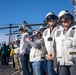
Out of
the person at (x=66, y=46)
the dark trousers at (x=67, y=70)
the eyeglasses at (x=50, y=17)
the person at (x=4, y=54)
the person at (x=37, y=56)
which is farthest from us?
the person at (x=4, y=54)

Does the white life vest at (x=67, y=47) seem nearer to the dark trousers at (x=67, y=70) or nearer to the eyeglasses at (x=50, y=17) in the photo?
the dark trousers at (x=67, y=70)

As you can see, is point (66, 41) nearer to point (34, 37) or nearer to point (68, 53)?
point (68, 53)

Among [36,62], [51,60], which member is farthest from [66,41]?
[36,62]

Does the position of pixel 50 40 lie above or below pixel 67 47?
above

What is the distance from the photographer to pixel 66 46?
15.5 feet

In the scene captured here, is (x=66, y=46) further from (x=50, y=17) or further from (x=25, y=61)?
(x=25, y=61)

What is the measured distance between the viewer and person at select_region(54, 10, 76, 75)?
468 centimetres

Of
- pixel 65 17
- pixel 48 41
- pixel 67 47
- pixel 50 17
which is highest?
pixel 50 17

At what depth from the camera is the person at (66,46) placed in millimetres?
4684

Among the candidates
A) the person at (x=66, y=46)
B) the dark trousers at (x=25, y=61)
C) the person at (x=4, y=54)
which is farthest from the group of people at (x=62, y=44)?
the person at (x=4, y=54)

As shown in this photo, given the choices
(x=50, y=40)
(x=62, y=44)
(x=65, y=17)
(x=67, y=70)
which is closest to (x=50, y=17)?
(x=50, y=40)

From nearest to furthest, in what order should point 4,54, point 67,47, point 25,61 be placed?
point 67,47, point 25,61, point 4,54

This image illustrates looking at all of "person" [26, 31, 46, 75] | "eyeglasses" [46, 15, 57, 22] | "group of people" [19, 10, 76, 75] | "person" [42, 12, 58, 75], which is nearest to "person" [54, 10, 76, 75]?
"group of people" [19, 10, 76, 75]

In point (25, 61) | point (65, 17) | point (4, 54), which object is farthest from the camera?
point (4, 54)
